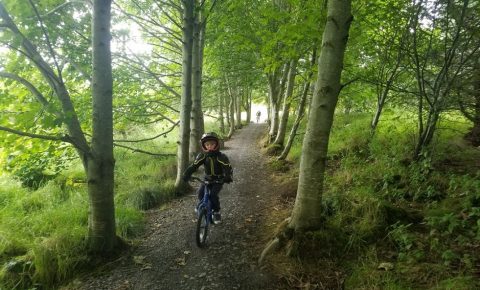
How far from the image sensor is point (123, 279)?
4.12 metres

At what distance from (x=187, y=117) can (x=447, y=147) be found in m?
6.41

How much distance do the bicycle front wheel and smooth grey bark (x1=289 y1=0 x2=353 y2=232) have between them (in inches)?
61.4

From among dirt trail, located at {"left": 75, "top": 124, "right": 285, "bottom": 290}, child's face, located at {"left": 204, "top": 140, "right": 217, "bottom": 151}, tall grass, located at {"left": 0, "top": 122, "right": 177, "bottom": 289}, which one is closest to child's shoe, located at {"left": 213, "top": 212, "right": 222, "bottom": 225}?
dirt trail, located at {"left": 75, "top": 124, "right": 285, "bottom": 290}

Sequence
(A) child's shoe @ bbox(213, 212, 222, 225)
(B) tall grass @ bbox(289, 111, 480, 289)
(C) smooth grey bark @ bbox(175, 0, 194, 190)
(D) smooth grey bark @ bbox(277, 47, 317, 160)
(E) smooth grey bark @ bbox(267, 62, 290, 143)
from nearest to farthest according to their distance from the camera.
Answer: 1. (B) tall grass @ bbox(289, 111, 480, 289)
2. (A) child's shoe @ bbox(213, 212, 222, 225)
3. (C) smooth grey bark @ bbox(175, 0, 194, 190)
4. (D) smooth grey bark @ bbox(277, 47, 317, 160)
5. (E) smooth grey bark @ bbox(267, 62, 290, 143)

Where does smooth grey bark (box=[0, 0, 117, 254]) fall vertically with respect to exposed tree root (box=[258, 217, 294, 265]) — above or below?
above

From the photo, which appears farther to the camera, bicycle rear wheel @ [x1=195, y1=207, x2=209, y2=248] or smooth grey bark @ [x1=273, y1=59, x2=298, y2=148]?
smooth grey bark @ [x1=273, y1=59, x2=298, y2=148]

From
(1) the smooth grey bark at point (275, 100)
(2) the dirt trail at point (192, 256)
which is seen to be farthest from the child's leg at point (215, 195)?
(1) the smooth grey bark at point (275, 100)

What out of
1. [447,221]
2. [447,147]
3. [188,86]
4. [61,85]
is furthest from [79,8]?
[447,147]

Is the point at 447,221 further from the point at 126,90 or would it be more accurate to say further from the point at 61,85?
the point at 126,90

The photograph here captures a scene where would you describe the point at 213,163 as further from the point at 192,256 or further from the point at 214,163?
the point at 192,256

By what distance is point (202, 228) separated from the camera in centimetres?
526

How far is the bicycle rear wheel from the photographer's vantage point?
481 centimetres

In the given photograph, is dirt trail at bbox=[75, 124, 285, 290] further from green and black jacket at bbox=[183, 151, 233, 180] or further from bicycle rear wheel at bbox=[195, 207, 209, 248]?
green and black jacket at bbox=[183, 151, 233, 180]

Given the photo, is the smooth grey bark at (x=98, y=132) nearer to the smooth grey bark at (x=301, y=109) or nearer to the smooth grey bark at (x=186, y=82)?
the smooth grey bark at (x=186, y=82)
